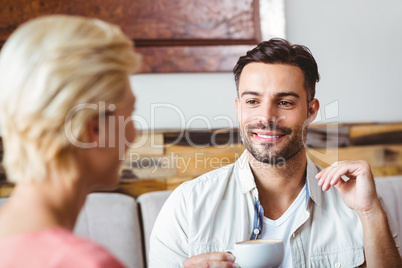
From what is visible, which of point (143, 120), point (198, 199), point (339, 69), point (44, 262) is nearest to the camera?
point (44, 262)

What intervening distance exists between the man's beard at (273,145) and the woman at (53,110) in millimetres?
852

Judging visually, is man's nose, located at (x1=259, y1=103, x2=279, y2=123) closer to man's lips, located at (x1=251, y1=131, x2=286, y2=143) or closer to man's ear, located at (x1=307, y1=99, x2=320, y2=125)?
man's lips, located at (x1=251, y1=131, x2=286, y2=143)

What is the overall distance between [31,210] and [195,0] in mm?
1545

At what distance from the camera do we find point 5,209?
0.75 m

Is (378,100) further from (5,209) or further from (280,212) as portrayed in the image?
(5,209)

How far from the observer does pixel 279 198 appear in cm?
162

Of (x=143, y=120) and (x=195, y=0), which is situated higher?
(x=195, y=0)

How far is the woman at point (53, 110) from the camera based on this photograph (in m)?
0.72

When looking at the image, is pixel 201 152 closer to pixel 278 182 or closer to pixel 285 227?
pixel 278 182

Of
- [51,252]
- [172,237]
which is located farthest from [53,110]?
[172,237]

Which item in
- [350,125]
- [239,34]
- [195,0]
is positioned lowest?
[350,125]

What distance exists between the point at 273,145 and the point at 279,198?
0.18m

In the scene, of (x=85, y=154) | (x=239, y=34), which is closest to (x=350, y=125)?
(x=239, y=34)

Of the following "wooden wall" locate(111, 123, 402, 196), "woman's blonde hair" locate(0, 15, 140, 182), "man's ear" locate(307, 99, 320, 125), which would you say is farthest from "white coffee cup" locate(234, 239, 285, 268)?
"wooden wall" locate(111, 123, 402, 196)
